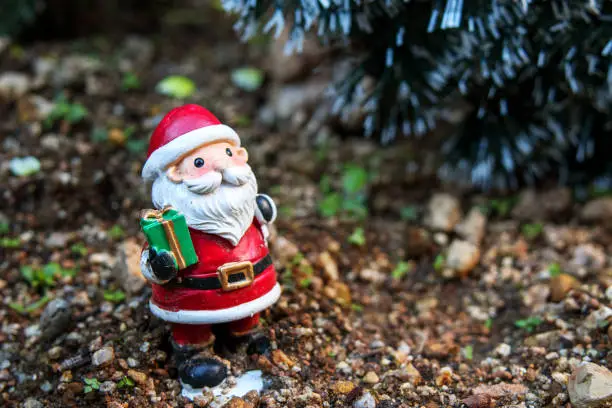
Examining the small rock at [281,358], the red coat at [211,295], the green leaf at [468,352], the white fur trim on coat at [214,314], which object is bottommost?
the green leaf at [468,352]

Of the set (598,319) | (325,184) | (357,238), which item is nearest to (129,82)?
(325,184)

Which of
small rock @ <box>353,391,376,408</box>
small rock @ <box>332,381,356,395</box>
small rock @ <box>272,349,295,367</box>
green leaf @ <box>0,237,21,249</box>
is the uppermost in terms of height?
green leaf @ <box>0,237,21,249</box>

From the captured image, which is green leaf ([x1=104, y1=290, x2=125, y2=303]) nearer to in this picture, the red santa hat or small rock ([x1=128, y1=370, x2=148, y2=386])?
small rock ([x1=128, y1=370, x2=148, y2=386])

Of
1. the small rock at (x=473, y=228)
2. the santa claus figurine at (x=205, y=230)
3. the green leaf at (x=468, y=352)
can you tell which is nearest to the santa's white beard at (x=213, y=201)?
the santa claus figurine at (x=205, y=230)

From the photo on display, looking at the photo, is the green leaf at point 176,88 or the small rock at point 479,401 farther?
the green leaf at point 176,88

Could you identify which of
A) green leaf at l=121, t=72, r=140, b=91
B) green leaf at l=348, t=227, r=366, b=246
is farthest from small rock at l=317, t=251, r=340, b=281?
green leaf at l=121, t=72, r=140, b=91

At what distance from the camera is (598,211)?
292 centimetres

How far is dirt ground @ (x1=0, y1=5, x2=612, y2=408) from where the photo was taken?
2.03 meters

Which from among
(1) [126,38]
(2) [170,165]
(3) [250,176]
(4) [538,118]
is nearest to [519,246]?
(4) [538,118]

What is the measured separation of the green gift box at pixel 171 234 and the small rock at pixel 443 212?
4.56 ft

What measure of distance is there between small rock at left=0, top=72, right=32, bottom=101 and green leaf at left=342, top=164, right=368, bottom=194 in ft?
5.28

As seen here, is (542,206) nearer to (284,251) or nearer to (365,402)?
(284,251)

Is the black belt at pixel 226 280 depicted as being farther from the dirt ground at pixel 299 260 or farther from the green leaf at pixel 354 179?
the green leaf at pixel 354 179

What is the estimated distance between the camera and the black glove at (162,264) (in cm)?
178
